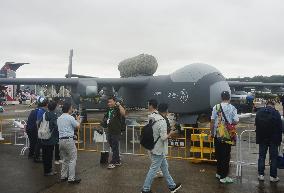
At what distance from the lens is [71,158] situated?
24.5ft

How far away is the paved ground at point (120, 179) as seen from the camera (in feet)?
22.9

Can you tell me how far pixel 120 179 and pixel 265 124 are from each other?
12.0 ft

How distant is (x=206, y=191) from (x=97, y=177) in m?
2.73

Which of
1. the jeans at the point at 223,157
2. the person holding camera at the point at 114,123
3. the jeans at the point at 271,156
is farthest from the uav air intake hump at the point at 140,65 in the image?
the jeans at the point at 271,156

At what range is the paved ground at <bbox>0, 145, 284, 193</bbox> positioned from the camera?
6969 mm

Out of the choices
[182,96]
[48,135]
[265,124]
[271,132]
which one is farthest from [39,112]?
[182,96]

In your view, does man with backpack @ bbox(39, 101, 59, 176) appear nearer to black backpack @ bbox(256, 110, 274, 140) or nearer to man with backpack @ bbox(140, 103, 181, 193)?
man with backpack @ bbox(140, 103, 181, 193)

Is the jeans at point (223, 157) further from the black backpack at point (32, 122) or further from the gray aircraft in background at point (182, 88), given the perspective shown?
the black backpack at point (32, 122)

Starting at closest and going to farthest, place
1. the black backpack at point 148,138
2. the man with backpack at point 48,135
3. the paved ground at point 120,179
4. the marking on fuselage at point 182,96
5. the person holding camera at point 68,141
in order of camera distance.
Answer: the black backpack at point 148,138, the paved ground at point 120,179, the person holding camera at point 68,141, the man with backpack at point 48,135, the marking on fuselage at point 182,96

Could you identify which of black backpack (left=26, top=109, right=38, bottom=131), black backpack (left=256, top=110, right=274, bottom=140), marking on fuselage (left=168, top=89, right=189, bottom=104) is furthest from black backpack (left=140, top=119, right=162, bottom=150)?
marking on fuselage (left=168, top=89, right=189, bottom=104)

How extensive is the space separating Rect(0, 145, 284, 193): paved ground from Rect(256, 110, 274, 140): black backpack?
1.11m

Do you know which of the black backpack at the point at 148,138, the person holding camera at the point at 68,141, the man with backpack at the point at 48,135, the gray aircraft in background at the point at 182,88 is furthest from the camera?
the gray aircraft in background at the point at 182,88

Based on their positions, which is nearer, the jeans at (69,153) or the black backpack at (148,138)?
the black backpack at (148,138)

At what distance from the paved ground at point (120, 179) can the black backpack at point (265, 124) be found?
111cm
